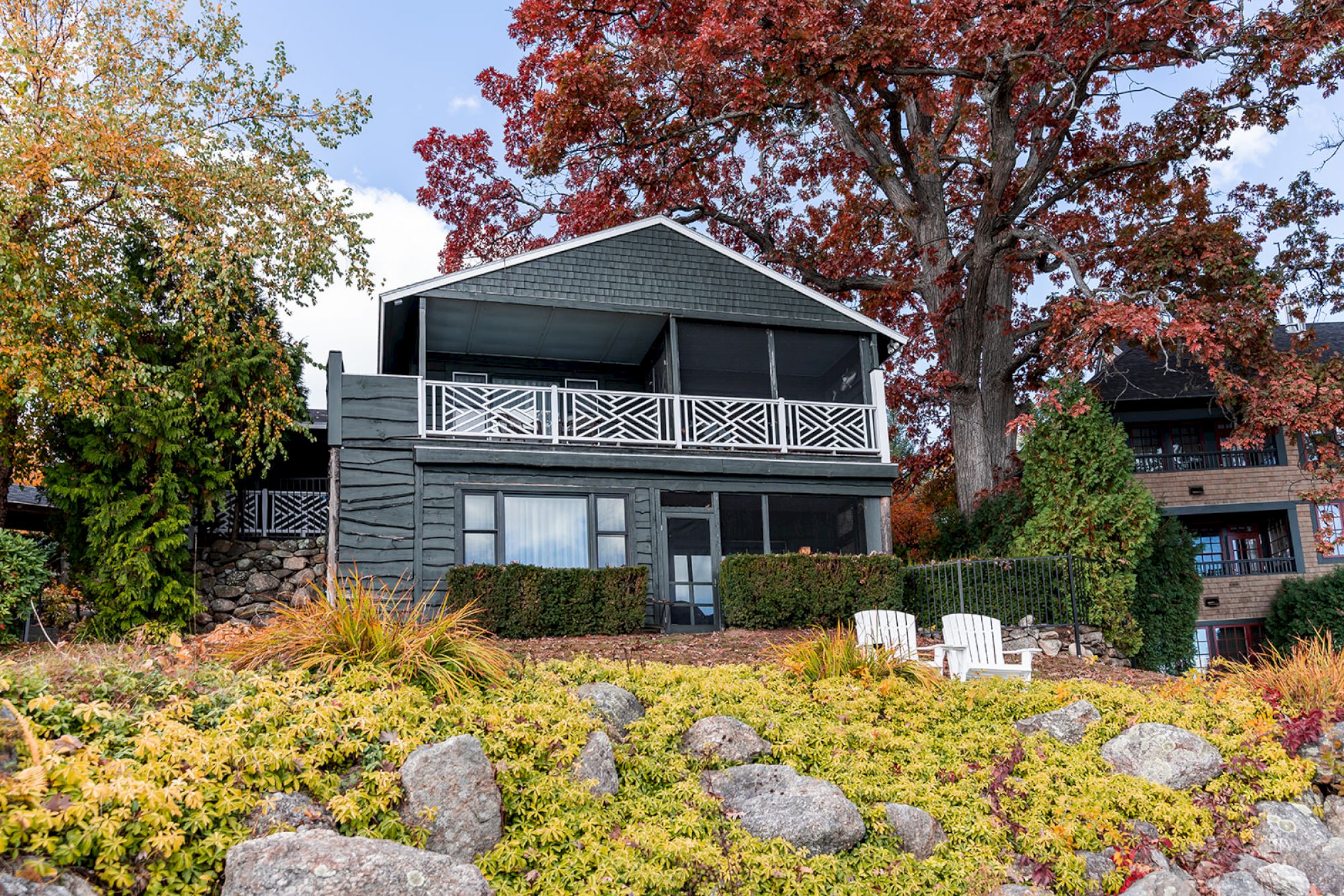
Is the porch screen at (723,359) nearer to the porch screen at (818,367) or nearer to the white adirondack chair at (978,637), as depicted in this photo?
the porch screen at (818,367)

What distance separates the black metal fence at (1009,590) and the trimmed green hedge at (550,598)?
465cm

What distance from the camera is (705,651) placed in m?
11.3

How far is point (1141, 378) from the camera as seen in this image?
80.4ft

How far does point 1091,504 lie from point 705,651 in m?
7.15

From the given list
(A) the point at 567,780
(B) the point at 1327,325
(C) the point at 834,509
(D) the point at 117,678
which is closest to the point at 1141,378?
(B) the point at 1327,325

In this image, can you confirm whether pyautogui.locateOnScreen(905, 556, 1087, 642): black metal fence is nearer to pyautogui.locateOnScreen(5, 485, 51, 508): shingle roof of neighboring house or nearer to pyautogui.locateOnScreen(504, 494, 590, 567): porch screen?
pyautogui.locateOnScreen(504, 494, 590, 567): porch screen

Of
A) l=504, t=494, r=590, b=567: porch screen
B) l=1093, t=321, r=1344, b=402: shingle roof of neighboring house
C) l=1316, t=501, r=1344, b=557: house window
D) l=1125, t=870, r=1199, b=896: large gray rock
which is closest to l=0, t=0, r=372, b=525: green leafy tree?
l=504, t=494, r=590, b=567: porch screen

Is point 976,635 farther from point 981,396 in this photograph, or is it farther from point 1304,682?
point 981,396

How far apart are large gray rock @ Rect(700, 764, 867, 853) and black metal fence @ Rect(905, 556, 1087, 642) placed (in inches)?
313

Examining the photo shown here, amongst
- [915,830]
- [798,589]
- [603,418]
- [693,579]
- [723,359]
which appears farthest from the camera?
[723,359]

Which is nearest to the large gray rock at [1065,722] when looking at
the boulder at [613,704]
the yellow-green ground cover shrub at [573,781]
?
the yellow-green ground cover shrub at [573,781]

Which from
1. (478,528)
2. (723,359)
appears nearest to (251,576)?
(478,528)

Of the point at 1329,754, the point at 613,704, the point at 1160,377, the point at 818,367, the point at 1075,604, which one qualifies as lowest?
the point at 1329,754

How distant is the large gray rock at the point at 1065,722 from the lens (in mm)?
8266
